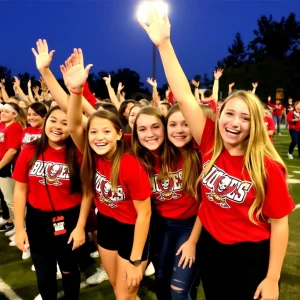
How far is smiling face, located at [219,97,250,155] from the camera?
1976 mm

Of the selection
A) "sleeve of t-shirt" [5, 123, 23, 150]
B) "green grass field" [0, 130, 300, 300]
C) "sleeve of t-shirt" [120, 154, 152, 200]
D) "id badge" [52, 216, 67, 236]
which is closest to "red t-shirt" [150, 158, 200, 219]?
"sleeve of t-shirt" [120, 154, 152, 200]

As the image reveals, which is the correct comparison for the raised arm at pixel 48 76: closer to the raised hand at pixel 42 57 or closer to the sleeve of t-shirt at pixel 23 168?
the raised hand at pixel 42 57

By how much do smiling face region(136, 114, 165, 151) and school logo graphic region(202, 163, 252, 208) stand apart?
0.55 metres

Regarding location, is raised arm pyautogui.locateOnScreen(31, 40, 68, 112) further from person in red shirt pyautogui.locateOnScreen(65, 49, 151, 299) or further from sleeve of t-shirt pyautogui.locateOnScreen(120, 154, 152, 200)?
sleeve of t-shirt pyautogui.locateOnScreen(120, 154, 152, 200)

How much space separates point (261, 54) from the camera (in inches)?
1697

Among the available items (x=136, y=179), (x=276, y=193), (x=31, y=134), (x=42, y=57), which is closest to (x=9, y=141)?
(x=31, y=134)

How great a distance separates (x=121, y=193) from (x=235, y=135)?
926 millimetres

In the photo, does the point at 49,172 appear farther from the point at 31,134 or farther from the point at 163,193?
the point at 31,134

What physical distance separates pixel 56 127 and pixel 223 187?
1.42 metres

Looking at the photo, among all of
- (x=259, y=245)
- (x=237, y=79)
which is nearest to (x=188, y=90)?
(x=259, y=245)

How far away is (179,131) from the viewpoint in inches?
96.1

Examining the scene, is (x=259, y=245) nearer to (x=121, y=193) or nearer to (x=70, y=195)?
(x=121, y=193)

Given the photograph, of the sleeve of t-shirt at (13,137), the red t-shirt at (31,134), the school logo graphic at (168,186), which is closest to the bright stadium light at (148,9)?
the school logo graphic at (168,186)

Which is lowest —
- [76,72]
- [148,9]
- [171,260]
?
[171,260]
